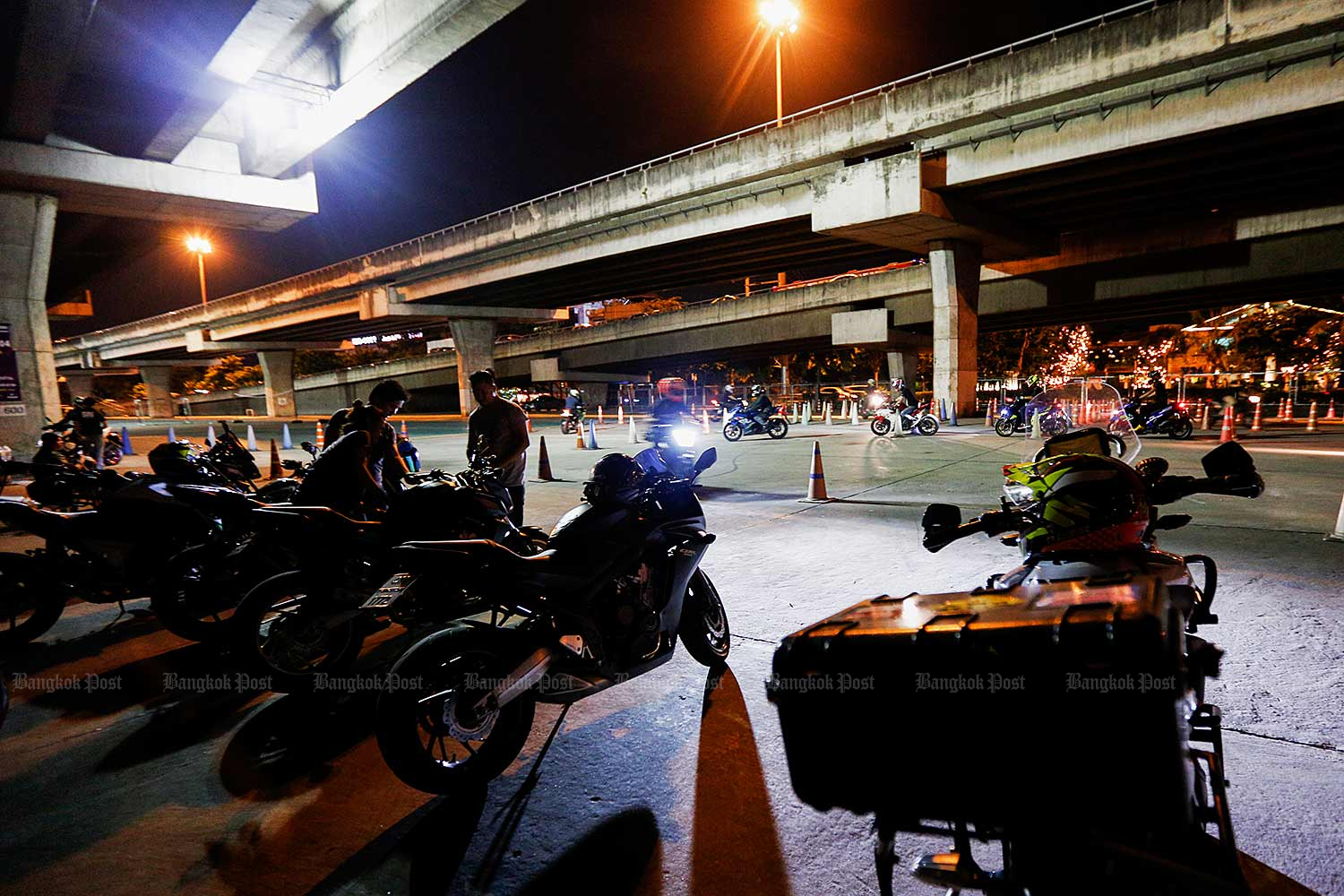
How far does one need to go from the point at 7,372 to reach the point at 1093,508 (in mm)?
18898

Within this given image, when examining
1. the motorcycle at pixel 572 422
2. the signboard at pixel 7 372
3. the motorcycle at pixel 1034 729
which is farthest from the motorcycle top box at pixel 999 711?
the motorcycle at pixel 572 422

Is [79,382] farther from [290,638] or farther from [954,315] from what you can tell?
[290,638]

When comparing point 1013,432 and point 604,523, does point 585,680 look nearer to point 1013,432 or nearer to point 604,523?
point 604,523

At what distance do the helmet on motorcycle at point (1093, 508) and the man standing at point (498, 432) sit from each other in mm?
4696

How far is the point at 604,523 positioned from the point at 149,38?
1317 centimetres

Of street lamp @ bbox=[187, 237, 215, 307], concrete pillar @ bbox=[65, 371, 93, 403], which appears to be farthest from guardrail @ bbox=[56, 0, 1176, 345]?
concrete pillar @ bbox=[65, 371, 93, 403]

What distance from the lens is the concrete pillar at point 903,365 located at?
38.3 meters

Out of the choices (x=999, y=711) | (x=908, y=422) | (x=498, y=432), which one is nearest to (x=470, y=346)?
(x=908, y=422)

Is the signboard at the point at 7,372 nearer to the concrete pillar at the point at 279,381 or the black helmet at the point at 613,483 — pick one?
the black helmet at the point at 613,483

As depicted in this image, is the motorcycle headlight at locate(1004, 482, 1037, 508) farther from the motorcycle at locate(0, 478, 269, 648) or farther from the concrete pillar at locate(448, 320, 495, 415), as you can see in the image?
the concrete pillar at locate(448, 320, 495, 415)

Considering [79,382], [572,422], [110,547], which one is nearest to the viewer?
[110,547]

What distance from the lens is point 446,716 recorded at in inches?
105

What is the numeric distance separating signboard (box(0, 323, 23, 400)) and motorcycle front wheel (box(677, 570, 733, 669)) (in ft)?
55.4

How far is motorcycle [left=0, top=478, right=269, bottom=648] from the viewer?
4562 millimetres
